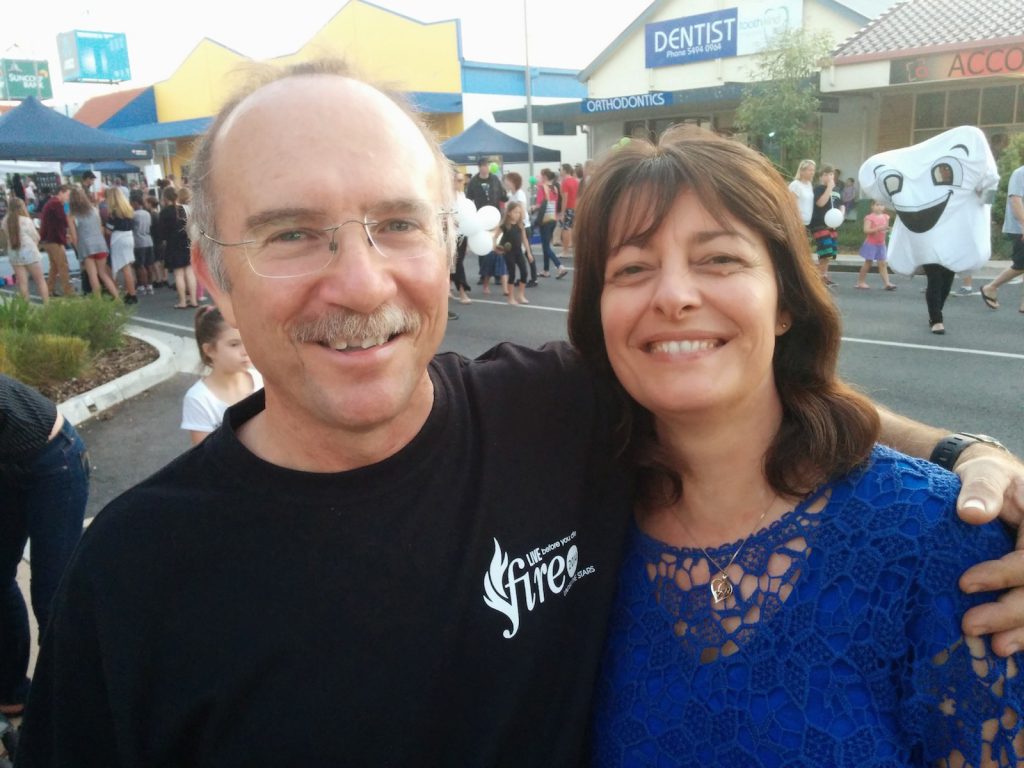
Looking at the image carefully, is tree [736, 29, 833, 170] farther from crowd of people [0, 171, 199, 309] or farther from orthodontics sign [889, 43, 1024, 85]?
crowd of people [0, 171, 199, 309]

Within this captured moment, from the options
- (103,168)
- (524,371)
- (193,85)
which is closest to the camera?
(524,371)

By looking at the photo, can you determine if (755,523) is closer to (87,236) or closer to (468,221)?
(468,221)

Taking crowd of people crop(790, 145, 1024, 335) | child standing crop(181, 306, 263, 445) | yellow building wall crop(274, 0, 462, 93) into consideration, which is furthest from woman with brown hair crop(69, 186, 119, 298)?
yellow building wall crop(274, 0, 462, 93)

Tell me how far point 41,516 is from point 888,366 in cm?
741

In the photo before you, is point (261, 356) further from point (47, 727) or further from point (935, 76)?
point (935, 76)

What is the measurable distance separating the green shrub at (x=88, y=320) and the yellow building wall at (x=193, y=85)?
29216mm

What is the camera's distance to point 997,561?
1449 mm

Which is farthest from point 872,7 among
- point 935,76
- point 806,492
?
point 806,492

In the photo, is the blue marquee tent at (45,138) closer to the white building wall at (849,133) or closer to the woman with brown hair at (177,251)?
the woman with brown hair at (177,251)

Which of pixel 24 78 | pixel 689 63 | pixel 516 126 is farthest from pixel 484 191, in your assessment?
pixel 24 78

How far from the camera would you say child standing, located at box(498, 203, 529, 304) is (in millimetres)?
12922

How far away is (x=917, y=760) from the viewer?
1494 millimetres

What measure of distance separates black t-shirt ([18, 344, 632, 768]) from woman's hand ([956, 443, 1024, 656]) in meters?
0.73

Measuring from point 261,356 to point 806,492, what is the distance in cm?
115
